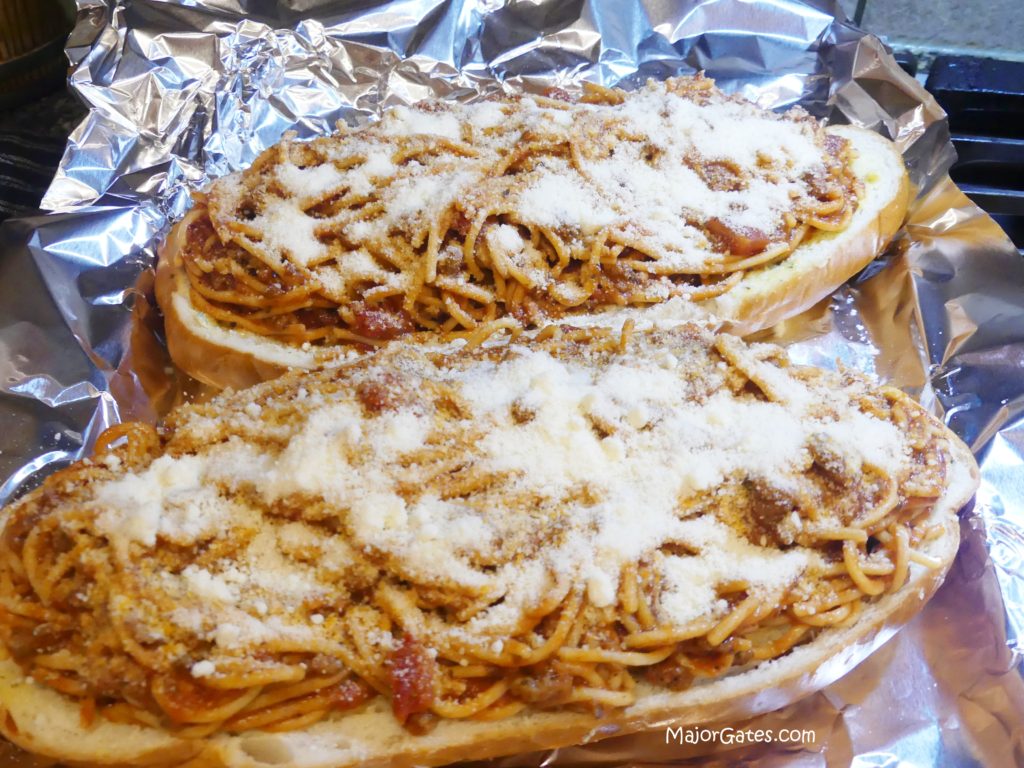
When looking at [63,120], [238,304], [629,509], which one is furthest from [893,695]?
[63,120]

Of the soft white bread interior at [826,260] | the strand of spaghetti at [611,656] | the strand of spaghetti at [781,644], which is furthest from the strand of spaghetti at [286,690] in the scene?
the soft white bread interior at [826,260]

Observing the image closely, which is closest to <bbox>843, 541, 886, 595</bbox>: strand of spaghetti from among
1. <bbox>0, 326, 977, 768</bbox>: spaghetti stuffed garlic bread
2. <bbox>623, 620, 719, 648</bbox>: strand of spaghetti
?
<bbox>0, 326, 977, 768</bbox>: spaghetti stuffed garlic bread

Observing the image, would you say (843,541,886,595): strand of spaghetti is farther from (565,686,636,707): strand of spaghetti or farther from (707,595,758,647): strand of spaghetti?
(565,686,636,707): strand of spaghetti

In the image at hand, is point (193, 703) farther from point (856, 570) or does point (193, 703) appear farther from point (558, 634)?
point (856, 570)

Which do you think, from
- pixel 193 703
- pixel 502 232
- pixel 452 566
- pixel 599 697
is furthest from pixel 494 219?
pixel 193 703

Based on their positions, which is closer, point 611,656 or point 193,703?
point 193,703

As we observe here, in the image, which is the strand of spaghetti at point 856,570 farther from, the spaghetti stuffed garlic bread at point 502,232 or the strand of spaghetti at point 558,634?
the spaghetti stuffed garlic bread at point 502,232

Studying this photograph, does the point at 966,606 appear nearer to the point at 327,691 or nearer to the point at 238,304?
the point at 327,691
